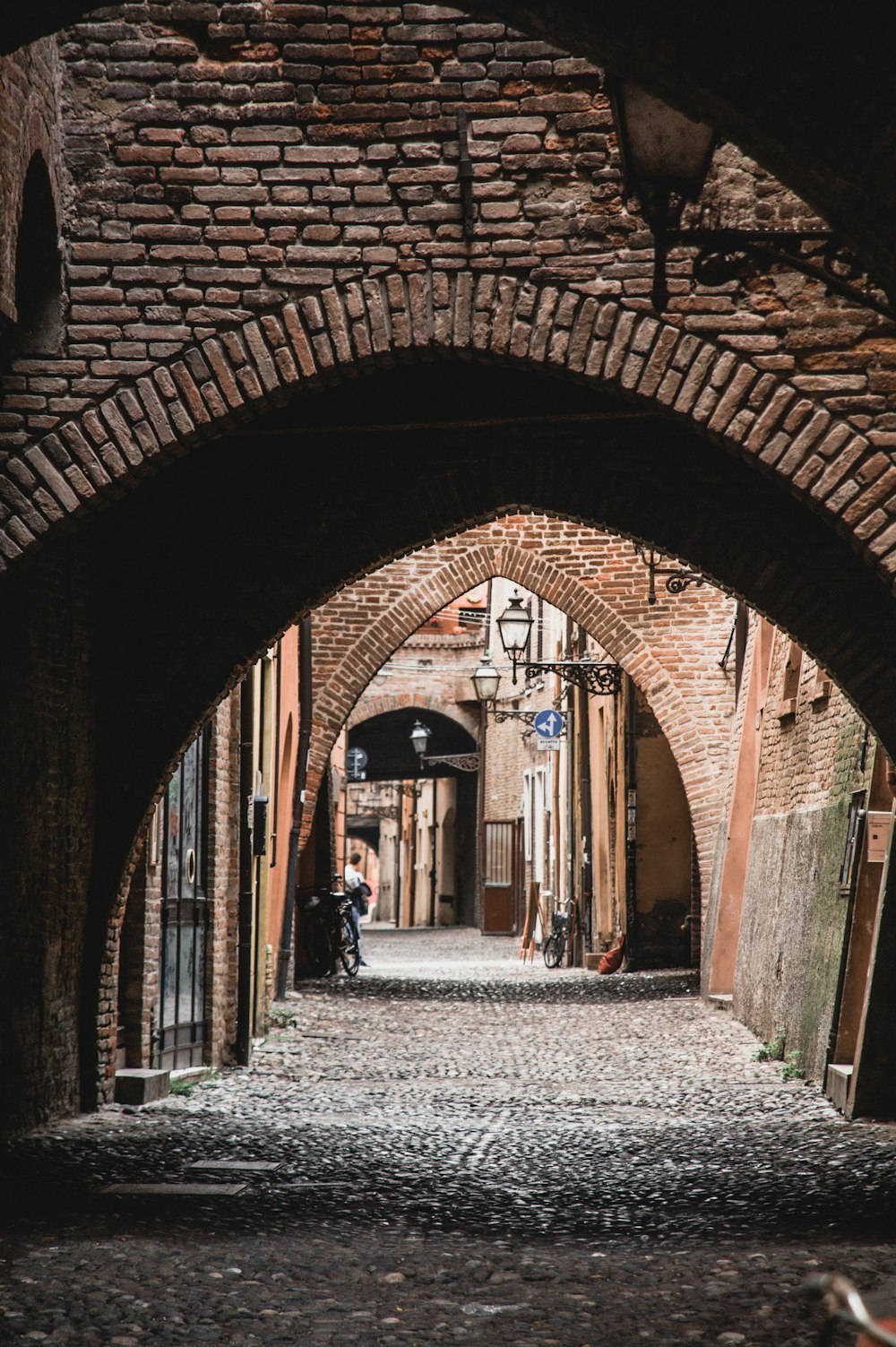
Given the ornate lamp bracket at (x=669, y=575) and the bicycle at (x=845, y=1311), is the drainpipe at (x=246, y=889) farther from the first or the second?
the bicycle at (x=845, y=1311)

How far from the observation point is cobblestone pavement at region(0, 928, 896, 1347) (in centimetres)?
439

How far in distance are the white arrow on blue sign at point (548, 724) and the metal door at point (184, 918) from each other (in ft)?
38.8

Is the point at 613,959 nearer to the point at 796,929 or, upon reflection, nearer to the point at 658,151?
the point at 796,929

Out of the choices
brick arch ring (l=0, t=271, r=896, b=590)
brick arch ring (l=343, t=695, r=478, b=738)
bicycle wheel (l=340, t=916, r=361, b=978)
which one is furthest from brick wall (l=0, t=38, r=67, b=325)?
brick arch ring (l=343, t=695, r=478, b=738)

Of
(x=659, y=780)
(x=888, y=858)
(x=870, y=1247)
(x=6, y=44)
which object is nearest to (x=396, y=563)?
(x=659, y=780)

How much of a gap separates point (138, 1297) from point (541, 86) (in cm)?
455

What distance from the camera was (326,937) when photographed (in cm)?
1917

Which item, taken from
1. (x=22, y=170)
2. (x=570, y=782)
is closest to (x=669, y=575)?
(x=570, y=782)

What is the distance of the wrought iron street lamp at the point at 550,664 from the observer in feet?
56.9

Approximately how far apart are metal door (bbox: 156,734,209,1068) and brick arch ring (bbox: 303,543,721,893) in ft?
22.4

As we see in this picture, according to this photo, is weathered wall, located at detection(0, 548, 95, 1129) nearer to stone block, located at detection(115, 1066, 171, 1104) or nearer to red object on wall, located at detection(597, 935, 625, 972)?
stone block, located at detection(115, 1066, 171, 1104)

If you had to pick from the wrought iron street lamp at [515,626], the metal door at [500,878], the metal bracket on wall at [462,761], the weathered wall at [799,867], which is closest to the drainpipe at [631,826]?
the wrought iron street lamp at [515,626]

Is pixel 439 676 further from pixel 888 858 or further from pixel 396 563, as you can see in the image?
pixel 888 858

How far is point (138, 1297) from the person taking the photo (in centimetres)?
456
